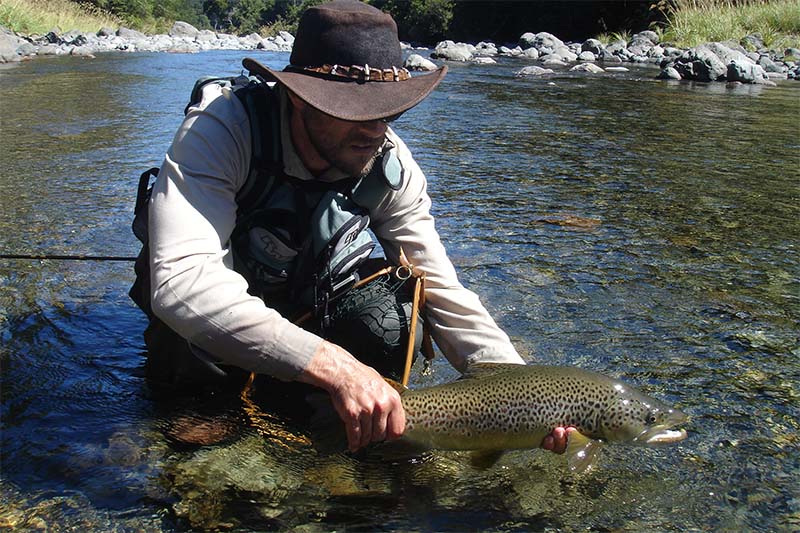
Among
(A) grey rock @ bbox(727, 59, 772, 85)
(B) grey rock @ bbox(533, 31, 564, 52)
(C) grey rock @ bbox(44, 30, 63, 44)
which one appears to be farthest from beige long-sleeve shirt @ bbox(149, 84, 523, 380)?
(B) grey rock @ bbox(533, 31, 564, 52)

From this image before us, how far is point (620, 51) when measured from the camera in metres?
28.2

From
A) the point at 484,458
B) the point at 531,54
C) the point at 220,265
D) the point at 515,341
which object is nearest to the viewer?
the point at 220,265

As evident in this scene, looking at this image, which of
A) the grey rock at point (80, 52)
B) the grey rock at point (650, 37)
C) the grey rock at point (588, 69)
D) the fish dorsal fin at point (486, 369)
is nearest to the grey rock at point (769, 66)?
the grey rock at point (588, 69)

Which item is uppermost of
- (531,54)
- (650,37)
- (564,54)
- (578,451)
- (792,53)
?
(650,37)

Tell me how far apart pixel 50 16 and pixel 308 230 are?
123ft

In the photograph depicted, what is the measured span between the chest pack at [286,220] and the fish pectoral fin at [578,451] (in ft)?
3.72

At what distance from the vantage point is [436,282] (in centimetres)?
336

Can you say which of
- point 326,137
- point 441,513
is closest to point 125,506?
point 441,513

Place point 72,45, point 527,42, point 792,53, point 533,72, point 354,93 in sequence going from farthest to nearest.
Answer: point 527,42 < point 72,45 < point 792,53 < point 533,72 < point 354,93

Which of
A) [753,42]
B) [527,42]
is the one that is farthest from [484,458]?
[527,42]

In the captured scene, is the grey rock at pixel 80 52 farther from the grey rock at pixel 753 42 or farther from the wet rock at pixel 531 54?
the grey rock at pixel 753 42

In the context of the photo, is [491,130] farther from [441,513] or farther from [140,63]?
[140,63]

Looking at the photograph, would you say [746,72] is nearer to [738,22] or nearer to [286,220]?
[738,22]

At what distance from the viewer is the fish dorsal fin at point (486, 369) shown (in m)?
2.95
